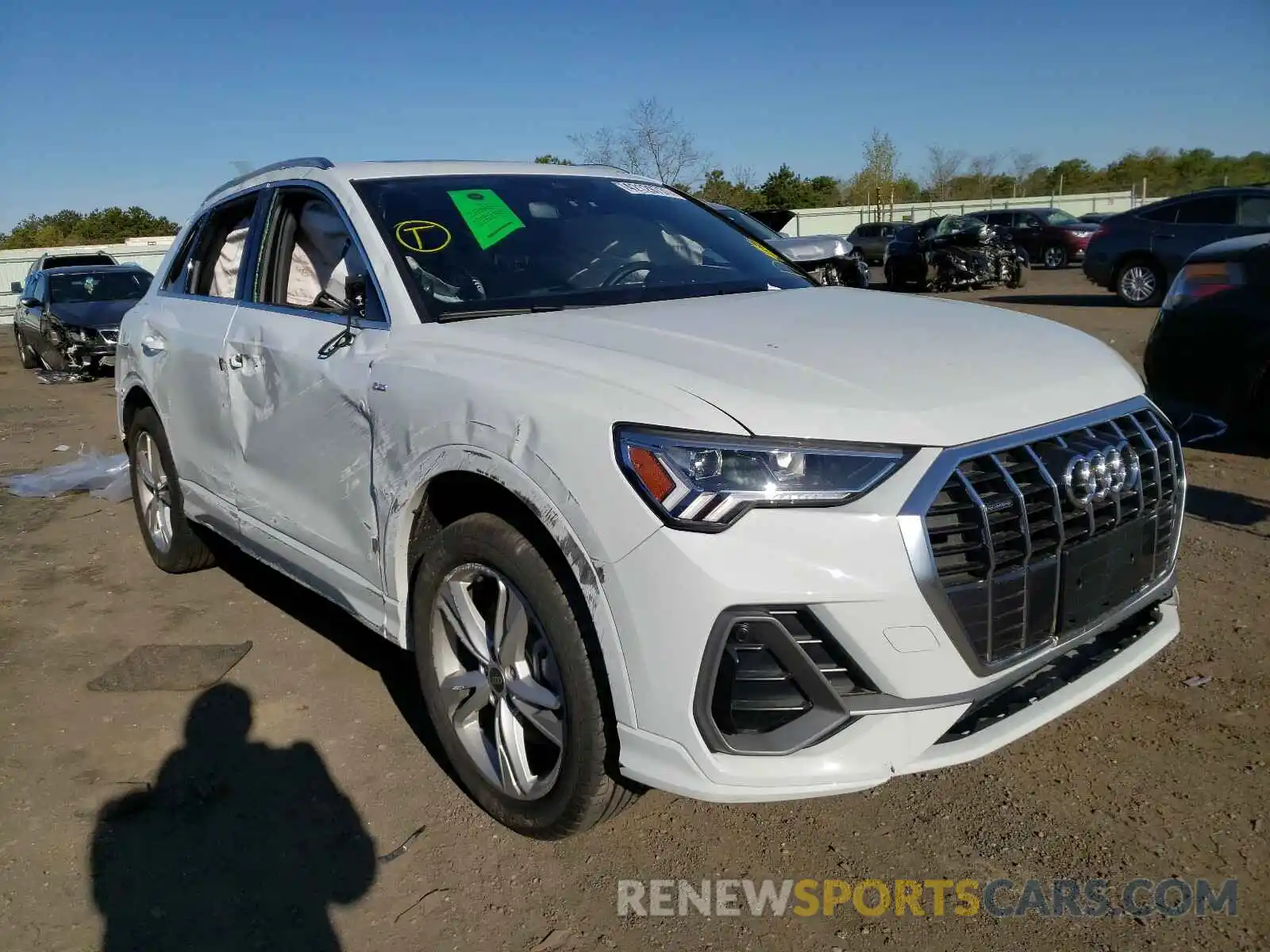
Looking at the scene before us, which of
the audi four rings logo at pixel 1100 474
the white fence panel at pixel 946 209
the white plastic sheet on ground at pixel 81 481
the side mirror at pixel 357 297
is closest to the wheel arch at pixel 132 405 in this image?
the white plastic sheet on ground at pixel 81 481

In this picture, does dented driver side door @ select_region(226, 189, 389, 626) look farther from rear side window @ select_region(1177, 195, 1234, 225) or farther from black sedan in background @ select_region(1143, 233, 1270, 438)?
rear side window @ select_region(1177, 195, 1234, 225)

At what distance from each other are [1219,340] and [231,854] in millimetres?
5591

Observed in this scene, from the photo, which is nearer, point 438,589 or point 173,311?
point 438,589

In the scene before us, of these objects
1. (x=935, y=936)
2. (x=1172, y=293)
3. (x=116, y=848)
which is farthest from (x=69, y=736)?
(x=1172, y=293)

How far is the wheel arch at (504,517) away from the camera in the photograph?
2166 mm

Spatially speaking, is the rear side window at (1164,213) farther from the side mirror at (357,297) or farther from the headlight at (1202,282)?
the side mirror at (357,297)

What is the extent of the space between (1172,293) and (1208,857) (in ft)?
14.5

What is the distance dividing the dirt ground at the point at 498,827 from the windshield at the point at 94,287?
1342 cm

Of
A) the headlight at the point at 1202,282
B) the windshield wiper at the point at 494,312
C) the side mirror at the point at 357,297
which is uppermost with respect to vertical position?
the side mirror at the point at 357,297

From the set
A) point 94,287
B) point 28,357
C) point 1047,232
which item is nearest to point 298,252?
point 94,287

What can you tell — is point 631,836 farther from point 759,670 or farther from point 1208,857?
point 1208,857

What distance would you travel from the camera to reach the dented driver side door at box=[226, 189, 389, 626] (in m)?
3.02

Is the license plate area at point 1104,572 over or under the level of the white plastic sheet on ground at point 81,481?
over

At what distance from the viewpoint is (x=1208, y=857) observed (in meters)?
2.45
